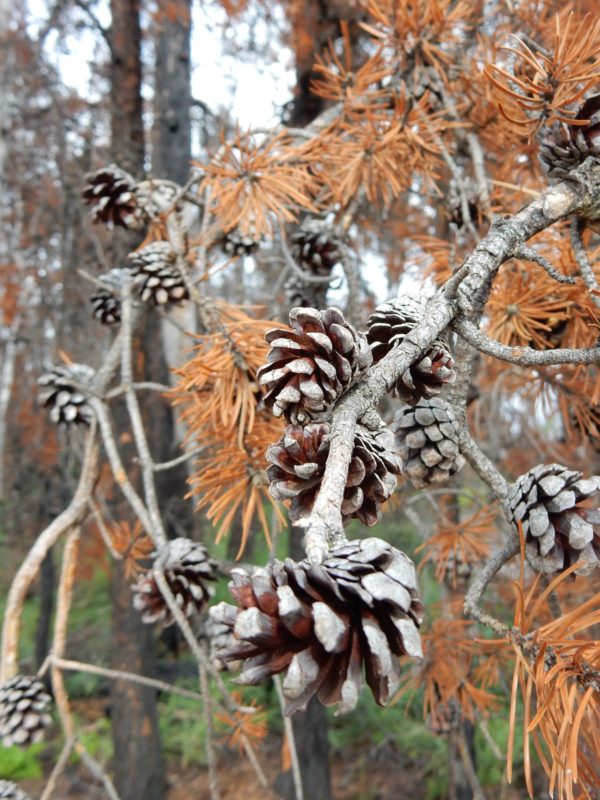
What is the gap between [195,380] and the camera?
78cm

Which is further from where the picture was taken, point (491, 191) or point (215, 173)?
point (491, 191)

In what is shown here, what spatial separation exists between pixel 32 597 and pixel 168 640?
208 centimetres

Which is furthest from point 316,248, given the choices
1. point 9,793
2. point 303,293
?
point 9,793

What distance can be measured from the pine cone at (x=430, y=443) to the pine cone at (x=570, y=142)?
0.29 m

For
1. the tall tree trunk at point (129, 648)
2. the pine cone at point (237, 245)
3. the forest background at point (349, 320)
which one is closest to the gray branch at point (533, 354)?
the forest background at point (349, 320)

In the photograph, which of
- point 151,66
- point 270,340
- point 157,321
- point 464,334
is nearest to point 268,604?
point 270,340

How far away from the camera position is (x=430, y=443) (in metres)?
0.58

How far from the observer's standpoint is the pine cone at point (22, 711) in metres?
0.80

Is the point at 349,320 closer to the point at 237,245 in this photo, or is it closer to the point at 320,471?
the point at 237,245

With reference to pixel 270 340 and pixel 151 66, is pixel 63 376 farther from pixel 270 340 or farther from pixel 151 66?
pixel 151 66

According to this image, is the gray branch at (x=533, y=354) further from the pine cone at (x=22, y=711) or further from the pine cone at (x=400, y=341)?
the pine cone at (x=22, y=711)

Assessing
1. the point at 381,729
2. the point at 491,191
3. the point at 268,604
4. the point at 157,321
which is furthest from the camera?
the point at 381,729

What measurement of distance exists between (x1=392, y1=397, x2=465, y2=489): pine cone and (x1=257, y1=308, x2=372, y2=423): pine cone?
A: 16cm

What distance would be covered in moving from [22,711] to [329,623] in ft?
2.39
